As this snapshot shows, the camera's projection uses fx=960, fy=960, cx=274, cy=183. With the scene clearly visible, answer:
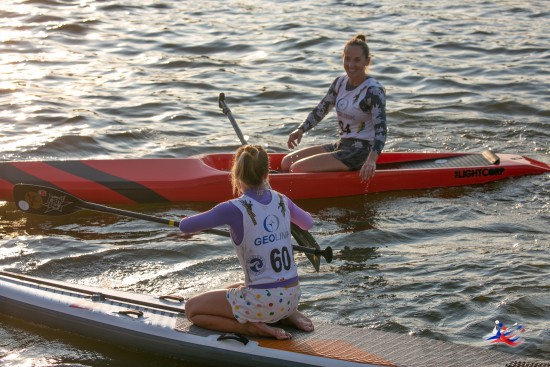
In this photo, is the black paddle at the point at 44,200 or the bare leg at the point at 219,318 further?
the black paddle at the point at 44,200

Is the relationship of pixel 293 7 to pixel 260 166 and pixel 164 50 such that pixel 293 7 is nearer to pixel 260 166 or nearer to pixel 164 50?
pixel 164 50

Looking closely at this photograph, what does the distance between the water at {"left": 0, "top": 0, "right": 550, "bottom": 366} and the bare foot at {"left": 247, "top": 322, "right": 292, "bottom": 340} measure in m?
0.70

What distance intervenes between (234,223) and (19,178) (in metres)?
3.59

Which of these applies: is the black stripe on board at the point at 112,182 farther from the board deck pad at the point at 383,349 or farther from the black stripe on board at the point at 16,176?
the board deck pad at the point at 383,349

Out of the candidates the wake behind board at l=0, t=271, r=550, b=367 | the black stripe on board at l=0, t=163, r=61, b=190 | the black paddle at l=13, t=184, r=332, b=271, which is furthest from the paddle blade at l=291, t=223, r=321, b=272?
the black stripe on board at l=0, t=163, r=61, b=190

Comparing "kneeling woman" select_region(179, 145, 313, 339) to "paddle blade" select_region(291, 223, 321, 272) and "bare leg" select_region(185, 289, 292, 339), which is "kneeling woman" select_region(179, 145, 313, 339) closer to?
"bare leg" select_region(185, 289, 292, 339)

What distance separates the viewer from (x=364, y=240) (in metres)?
7.63

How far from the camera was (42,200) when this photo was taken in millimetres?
6715

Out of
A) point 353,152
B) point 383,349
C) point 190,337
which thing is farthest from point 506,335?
point 353,152

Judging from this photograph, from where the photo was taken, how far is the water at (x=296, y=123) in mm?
6410

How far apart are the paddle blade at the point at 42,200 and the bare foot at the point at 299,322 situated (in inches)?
77.8

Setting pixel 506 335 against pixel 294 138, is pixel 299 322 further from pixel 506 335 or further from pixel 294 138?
pixel 294 138

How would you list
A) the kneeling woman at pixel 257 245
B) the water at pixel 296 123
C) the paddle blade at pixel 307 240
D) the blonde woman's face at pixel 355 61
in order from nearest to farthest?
the kneeling woman at pixel 257 245
the paddle blade at pixel 307 240
the water at pixel 296 123
the blonde woman's face at pixel 355 61

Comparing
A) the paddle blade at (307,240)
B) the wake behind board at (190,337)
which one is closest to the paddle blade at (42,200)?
the wake behind board at (190,337)
